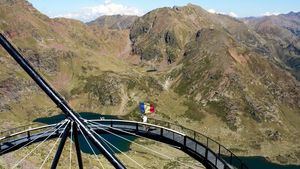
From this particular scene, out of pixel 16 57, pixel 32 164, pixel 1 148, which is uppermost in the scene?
pixel 16 57

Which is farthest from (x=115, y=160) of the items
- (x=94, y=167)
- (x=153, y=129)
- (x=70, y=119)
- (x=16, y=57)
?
(x=94, y=167)

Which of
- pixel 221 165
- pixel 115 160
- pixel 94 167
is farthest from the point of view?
pixel 94 167

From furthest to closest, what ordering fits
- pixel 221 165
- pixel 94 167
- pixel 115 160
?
1. pixel 94 167
2. pixel 221 165
3. pixel 115 160

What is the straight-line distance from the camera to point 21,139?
199ft

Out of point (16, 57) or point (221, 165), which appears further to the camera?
point (221, 165)

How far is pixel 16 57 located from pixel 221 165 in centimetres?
2728

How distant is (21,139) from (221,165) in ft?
87.8

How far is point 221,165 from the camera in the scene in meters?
53.0

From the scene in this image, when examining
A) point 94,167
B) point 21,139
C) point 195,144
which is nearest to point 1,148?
point 21,139

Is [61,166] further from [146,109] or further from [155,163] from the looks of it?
[155,163]

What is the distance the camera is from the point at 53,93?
38.9m

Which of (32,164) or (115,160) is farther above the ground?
(115,160)

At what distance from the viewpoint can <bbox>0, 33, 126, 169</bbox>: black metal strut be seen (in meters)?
37.2

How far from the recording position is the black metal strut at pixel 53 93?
37.2m
